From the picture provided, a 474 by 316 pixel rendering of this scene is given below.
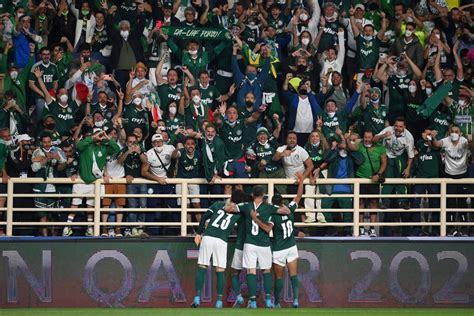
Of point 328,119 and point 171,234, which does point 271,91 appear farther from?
point 171,234

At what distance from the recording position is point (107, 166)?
25656mm

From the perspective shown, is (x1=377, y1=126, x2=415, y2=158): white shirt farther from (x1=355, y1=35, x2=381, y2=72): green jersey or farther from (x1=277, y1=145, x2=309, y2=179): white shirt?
(x1=355, y1=35, x2=381, y2=72): green jersey

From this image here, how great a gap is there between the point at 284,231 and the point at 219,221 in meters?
1.08

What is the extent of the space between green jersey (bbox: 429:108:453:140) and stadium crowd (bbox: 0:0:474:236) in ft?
0.13

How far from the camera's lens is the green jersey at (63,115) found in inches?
1053

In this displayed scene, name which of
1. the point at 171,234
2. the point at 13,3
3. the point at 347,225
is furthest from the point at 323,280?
the point at 13,3

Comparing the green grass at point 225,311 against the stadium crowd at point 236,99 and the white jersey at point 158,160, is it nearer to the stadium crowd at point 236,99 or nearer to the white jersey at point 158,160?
the stadium crowd at point 236,99

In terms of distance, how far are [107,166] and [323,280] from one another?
4.22 metres

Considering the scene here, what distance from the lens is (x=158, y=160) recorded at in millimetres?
25625

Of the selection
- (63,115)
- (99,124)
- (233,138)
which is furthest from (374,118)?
(63,115)

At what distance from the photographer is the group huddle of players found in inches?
965

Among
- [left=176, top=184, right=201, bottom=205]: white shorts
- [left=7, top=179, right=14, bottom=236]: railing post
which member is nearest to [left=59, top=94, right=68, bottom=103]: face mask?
[left=7, top=179, right=14, bottom=236]: railing post

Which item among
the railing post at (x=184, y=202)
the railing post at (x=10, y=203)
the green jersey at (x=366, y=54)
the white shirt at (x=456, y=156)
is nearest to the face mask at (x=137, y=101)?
the railing post at (x=184, y=202)

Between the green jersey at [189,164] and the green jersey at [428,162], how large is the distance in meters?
3.90
